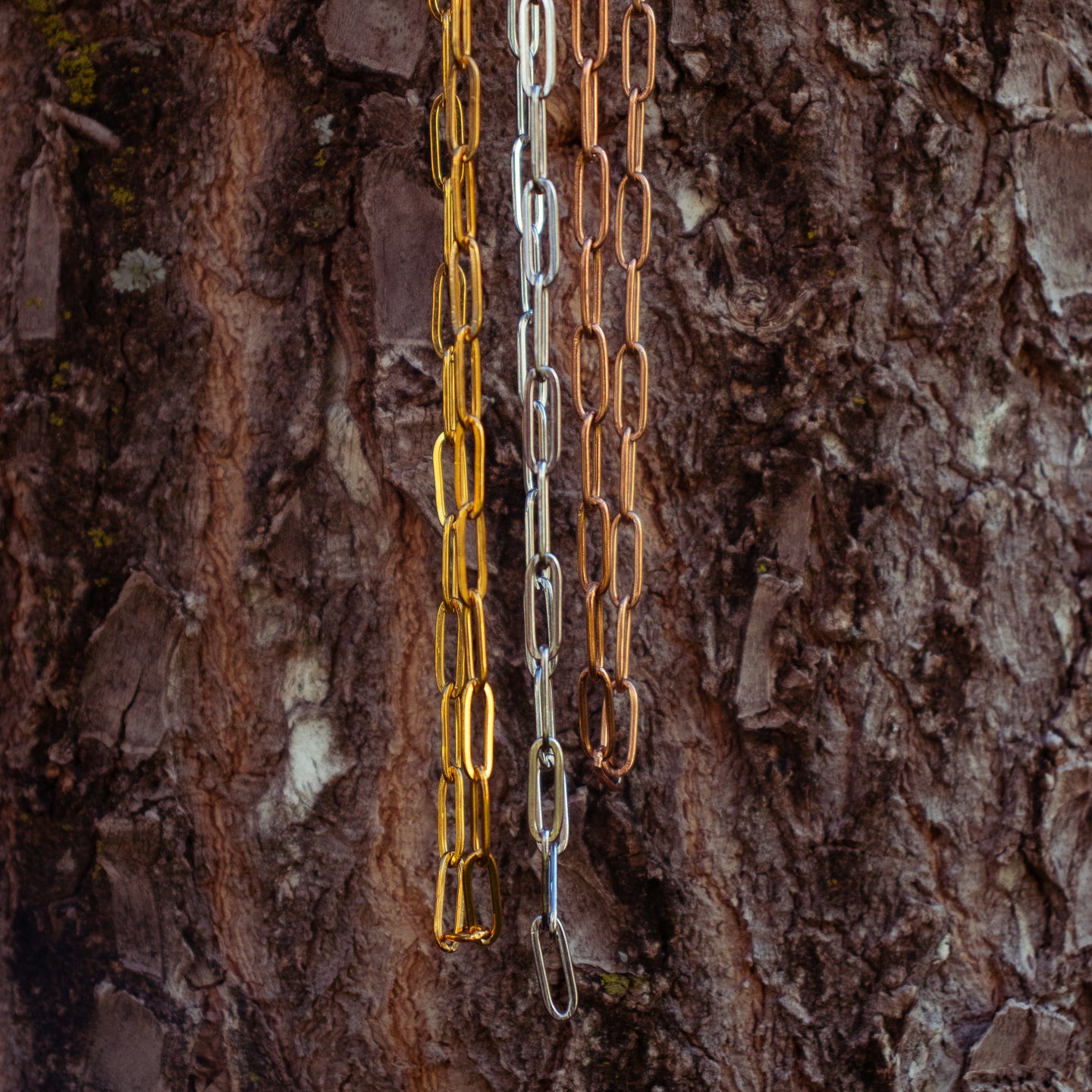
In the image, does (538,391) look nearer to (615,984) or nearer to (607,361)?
(607,361)

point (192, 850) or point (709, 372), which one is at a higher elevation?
point (709, 372)

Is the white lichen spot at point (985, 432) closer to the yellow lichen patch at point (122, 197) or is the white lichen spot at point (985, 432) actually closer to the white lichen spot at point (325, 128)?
the white lichen spot at point (325, 128)

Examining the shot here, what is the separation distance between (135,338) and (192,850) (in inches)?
23.0

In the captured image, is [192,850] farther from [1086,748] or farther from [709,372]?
[1086,748]

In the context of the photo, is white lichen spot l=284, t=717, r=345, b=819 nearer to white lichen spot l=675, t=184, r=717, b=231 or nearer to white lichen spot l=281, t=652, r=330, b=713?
white lichen spot l=281, t=652, r=330, b=713

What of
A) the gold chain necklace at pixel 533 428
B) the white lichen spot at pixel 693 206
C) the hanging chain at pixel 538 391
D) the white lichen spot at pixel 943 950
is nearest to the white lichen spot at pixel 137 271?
the gold chain necklace at pixel 533 428

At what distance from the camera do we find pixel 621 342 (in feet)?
3.70

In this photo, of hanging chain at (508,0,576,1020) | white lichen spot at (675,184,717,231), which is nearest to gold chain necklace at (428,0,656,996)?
hanging chain at (508,0,576,1020)

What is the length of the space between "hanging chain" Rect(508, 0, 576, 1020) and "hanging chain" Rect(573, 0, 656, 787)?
0.06 metres

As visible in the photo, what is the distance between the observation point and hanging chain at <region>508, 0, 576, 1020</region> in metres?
0.89

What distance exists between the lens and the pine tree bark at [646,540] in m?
1.09

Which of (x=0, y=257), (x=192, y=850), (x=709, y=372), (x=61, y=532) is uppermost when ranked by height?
(x=0, y=257)

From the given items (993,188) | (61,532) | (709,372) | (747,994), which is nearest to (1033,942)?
(747,994)

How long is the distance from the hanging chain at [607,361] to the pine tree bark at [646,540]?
3.5 inches
